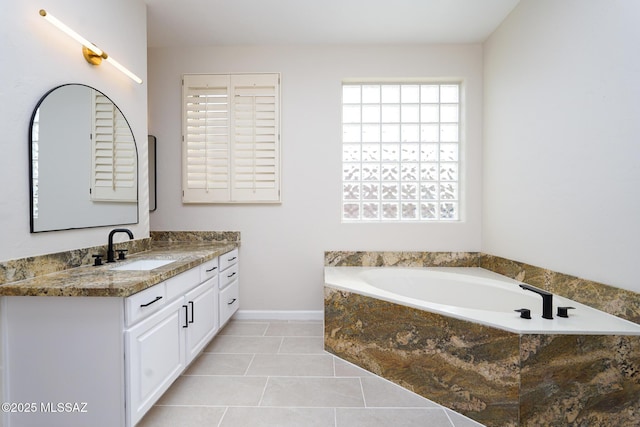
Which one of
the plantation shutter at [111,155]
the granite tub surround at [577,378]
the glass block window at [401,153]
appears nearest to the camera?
the granite tub surround at [577,378]

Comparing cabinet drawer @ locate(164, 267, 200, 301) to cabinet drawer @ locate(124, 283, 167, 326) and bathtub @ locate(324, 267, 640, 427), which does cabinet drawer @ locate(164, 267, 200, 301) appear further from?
bathtub @ locate(324, 267, 640, 427)

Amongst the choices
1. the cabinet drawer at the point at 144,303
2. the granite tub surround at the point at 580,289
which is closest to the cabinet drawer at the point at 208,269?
the cabinet drawer at the point at 144,303

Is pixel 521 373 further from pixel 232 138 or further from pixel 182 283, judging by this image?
pixel 232 138

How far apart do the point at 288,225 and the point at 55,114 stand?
1.99 m

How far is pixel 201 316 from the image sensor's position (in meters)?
2.28

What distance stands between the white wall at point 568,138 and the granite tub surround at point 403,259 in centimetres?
33

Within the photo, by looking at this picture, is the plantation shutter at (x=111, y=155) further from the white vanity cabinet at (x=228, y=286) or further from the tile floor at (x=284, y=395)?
the tile floor at (x=284, y=395)

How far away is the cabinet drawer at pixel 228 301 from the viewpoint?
271cm

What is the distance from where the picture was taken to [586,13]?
1.91 m

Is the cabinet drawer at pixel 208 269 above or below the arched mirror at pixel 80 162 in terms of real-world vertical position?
below

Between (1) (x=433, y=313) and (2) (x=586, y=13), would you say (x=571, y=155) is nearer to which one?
(2) (x=586, y=13)

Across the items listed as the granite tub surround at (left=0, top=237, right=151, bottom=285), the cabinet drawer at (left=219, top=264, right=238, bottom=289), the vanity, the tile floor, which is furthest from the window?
the vanity

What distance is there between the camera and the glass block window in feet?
10.8

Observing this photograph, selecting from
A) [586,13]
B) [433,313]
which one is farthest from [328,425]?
[586,13]
